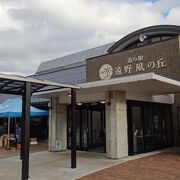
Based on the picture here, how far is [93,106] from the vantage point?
14.8m

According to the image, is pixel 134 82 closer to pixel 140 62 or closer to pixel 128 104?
pixel 128 104

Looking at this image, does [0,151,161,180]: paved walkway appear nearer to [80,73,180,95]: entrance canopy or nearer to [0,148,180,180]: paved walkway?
[0,148,180,180]: paved walkway

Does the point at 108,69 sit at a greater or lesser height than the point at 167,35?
lesser

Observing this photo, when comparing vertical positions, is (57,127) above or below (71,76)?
below

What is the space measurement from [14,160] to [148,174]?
20.1 ft

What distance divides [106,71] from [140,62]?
2304 mm

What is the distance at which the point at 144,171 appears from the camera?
932 cm

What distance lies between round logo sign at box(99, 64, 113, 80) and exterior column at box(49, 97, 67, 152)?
3.52m

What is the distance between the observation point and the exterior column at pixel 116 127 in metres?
12.1

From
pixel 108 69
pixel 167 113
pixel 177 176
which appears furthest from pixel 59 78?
pixel 177 176

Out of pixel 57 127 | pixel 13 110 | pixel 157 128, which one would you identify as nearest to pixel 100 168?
pixel 57 127

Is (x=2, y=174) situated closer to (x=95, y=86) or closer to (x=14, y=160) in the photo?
(x=14, y=160)

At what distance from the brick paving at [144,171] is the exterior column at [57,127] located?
4.92 metres

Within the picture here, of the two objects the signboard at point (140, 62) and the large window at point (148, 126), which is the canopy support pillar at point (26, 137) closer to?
the large window at point (148, 126)
